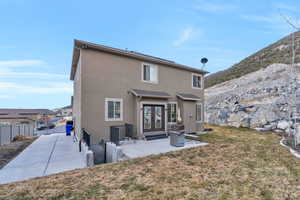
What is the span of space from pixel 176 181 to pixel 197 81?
11275 millimetres

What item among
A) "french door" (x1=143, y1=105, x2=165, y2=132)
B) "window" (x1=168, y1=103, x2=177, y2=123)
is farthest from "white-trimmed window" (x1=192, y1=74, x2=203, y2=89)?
"french door" (x1=143, y1=105, x2=165, y2=132)

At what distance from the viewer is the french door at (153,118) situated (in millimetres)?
10055

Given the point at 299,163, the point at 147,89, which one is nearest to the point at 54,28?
the point at 147,89

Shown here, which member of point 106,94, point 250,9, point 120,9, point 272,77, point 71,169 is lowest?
point 71,169

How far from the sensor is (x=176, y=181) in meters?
4.06

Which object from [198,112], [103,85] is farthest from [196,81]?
[103,85]

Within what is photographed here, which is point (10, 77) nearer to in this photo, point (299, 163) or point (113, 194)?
point (113, 194)

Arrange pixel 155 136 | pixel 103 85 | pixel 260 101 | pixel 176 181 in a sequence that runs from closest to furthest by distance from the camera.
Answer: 1. pixel 176 181
2. pixel 103 85
3. pixel 155 136
4. pixel 260 101

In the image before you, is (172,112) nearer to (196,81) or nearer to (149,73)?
(149,73)

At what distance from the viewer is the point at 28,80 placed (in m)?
21.7

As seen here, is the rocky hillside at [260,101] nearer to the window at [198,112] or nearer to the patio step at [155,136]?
the window at [198,112]

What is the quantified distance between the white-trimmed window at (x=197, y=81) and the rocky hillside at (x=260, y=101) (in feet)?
17.5

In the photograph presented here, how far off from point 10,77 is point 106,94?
2143cm

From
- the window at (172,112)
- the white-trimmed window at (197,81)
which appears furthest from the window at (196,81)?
the window at (172,112)
